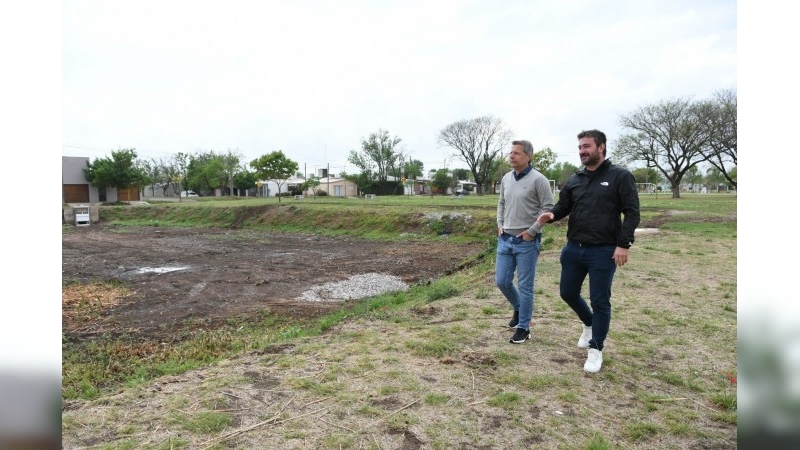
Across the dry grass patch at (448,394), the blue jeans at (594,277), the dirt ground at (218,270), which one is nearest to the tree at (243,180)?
the dirt ground at (218,270)

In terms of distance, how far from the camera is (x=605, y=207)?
11.9 ft

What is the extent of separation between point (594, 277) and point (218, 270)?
36.7 ft

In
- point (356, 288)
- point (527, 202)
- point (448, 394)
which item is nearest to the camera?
point (448, 394)

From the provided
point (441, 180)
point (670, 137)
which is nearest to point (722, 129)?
point (670, 137)

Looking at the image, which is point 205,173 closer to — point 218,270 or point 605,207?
point 218,270

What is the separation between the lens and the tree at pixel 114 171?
4266 centimetres

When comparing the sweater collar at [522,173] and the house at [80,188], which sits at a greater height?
the house at [80,188]

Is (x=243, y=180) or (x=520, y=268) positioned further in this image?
(x=243, y=180)

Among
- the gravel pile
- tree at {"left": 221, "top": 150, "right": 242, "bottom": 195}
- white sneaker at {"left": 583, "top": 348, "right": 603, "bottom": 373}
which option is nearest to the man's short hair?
white sneaker at {"left": 583, "top": 348, "right": 603, "bottom": 373}

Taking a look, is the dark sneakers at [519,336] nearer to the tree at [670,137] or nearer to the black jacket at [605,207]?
the black jacket at [605,207]

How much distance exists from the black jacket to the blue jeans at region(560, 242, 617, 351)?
0.09 meters

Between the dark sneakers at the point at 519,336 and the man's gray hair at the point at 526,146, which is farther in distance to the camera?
the dark sneakers at the point at 519,336

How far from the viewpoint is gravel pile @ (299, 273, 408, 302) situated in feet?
30.7

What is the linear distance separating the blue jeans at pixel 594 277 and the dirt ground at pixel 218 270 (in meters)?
4.88
